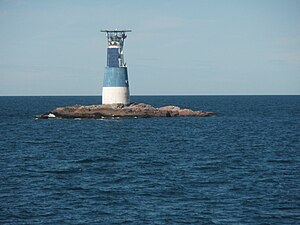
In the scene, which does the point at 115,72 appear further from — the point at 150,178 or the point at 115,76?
the point at 150,178

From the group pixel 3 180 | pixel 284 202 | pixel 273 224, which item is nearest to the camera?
pixel 273 224

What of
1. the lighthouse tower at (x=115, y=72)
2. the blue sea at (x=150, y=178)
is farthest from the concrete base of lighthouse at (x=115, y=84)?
the blue sea at (x=150, y=178)

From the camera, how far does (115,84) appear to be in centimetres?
9700

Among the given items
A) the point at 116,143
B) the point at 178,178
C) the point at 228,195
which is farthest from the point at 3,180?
the point at 116,143

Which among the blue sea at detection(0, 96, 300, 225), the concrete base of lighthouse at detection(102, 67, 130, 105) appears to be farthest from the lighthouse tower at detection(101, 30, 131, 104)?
the blue sea at detection(0, 96, 300, 225)

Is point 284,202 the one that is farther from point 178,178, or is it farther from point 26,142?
point 26,142

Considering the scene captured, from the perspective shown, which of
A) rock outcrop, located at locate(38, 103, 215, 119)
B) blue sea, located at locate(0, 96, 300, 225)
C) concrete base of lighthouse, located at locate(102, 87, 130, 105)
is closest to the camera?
blue sea, located at locate(0, 96, 300, 225)

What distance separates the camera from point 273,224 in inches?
1164

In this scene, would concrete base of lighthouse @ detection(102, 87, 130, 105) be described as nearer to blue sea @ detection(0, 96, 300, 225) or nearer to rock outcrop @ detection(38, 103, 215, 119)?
rock outcrop @ detection(38, 103, 215, 119)

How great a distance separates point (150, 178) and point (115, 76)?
56660 millimetres

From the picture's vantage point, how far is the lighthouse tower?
96.9 m

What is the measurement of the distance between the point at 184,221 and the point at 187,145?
1322 inches

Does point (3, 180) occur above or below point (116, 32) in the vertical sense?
below

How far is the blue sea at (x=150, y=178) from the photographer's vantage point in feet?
103
